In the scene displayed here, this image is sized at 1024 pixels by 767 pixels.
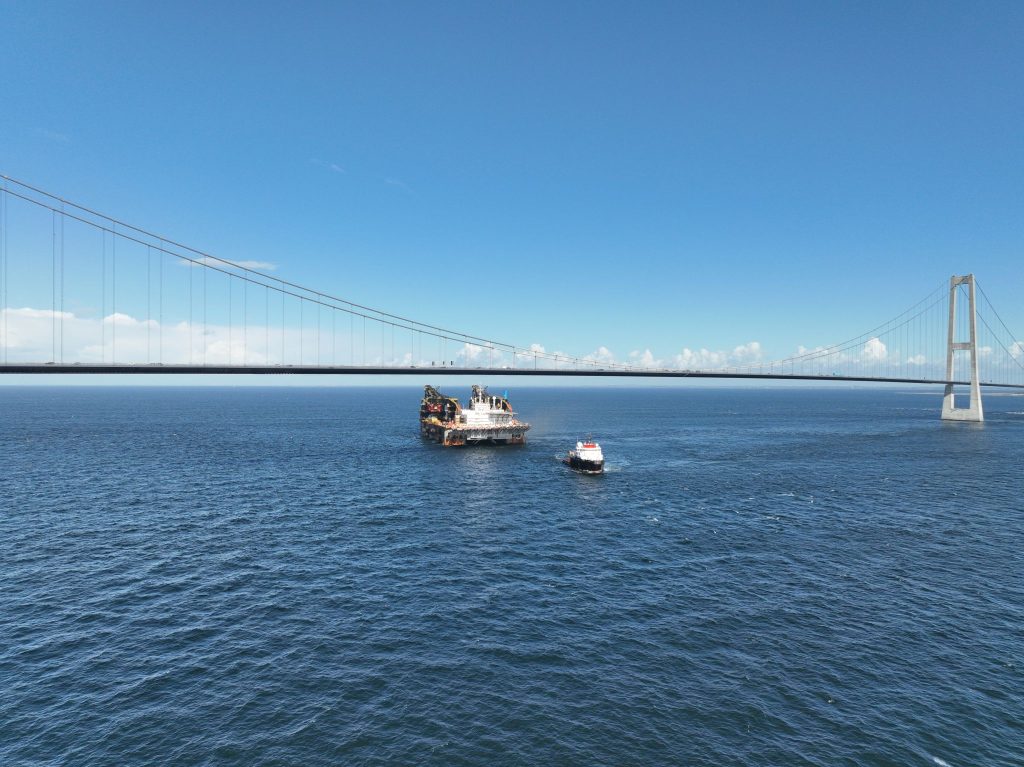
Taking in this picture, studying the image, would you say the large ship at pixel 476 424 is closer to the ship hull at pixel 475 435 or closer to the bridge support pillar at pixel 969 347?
the ship hull at pixel 475 435

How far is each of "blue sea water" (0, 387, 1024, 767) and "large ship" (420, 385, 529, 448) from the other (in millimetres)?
42834

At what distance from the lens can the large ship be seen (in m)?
115

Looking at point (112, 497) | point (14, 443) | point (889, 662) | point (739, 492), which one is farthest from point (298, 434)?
point (889, 662)

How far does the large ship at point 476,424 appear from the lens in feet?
379

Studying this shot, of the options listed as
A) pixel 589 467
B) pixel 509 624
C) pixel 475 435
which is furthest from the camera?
pixel 475 435

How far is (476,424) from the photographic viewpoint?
12000 centimetres

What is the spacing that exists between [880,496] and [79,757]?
80.6m

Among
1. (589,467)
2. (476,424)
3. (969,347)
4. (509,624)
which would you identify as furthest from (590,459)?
(969,347)

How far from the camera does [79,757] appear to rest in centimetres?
2148

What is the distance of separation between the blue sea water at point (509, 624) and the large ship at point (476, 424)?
141ft

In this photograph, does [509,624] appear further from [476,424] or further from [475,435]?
[476,424]

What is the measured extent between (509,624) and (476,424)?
87892 mm

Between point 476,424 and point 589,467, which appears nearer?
point 589,467

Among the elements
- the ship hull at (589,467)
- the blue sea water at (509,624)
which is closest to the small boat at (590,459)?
the ship hull at (589,467)
